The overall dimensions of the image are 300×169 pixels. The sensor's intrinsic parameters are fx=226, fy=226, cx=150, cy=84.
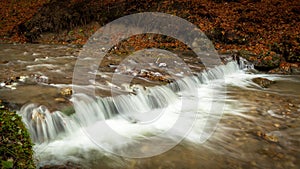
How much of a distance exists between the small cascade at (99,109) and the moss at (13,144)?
1607mm

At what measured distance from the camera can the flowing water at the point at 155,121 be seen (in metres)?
3.99

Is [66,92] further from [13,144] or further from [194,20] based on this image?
[194,20]

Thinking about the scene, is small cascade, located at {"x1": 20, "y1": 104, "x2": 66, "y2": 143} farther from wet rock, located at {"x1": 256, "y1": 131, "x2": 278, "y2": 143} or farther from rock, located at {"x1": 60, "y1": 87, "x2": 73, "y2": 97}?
wet rock, located at {"x1": 256, "y1": 131, "x2": 278, "y2": 143}

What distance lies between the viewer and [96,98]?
5.42m

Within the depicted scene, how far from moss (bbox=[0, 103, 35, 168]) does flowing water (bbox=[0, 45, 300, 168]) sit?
45.6 inches

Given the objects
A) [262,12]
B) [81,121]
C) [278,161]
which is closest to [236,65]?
[262,12]

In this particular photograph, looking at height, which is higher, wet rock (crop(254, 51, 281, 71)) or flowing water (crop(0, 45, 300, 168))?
wet rock (crop(254, 51, 281, 71))

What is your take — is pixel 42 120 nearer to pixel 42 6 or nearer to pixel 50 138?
pixel 50 138

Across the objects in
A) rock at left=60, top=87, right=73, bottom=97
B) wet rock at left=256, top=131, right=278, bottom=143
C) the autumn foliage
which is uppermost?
the autumn foliage

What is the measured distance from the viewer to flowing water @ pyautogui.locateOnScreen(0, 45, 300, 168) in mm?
3994

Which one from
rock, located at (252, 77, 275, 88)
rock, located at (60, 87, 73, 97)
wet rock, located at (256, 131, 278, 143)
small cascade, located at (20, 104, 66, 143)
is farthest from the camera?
rock, located at (252, 77, 275, 88)

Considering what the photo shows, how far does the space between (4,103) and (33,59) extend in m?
5.07

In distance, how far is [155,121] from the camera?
18.4 ft

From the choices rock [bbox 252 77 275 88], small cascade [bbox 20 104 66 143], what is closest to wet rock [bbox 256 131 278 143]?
rock [bbox 252 77 275 88]
